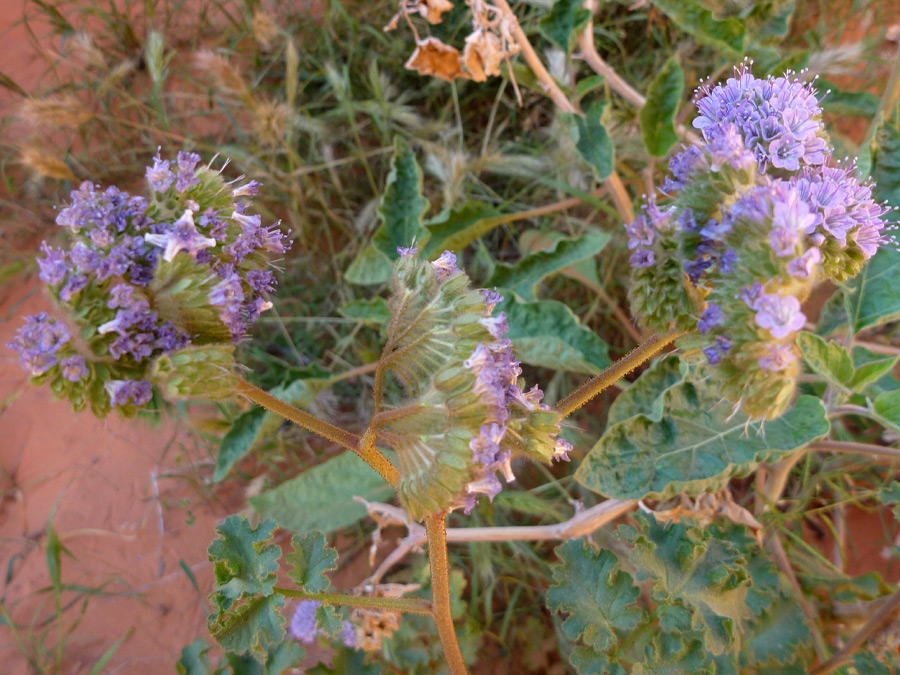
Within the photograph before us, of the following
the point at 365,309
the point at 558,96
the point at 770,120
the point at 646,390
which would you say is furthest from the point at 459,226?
the point at 770,120

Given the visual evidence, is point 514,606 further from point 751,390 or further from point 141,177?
point 141,177

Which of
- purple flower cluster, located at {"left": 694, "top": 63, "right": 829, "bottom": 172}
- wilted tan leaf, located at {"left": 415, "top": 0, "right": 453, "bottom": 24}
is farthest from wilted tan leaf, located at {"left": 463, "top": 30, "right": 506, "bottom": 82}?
purple flower cluster, located at {"left": 694, "top": 63, "right": 829, "bottom": 172}

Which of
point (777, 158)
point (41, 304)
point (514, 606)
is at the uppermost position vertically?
point (777, 158)

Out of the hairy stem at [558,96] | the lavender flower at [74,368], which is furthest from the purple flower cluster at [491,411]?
the hairy stem at [558,96]

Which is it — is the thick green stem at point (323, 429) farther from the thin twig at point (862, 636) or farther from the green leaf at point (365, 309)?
the thin twig at point (862, 636)

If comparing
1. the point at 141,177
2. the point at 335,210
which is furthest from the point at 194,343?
the point at 141,177

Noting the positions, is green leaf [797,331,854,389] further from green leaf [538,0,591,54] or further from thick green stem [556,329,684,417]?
green leaf [538,0,591,54]
